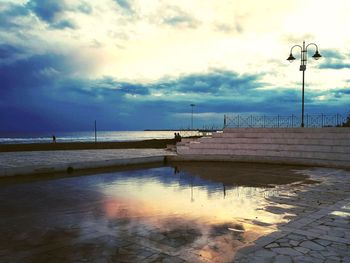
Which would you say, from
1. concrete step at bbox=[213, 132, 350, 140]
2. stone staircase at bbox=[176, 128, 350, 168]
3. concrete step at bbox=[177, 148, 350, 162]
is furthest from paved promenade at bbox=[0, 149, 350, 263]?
concrete step at bbox=[213, 132, 350, 140]

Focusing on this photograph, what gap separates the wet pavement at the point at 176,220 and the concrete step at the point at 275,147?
509cm

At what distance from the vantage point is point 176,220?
666 centimetres

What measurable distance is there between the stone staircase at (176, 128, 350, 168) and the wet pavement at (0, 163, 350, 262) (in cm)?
485

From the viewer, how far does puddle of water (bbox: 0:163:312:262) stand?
5332 millimetres

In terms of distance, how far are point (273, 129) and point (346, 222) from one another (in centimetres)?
1461

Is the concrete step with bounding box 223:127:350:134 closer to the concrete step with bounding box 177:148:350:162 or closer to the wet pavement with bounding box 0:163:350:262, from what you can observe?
the concrete step with bounding box 177:148:350:162

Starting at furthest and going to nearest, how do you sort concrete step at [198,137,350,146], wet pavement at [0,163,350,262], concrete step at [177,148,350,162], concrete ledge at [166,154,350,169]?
concrete step at [198,137,350,146] < concrete step at [177,148,350,162] < concrete ledge at [166,154,350,169] < wet pavement at [0,163,350,262]

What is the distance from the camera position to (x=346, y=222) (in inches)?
246

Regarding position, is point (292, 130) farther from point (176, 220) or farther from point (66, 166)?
point (176, 220)

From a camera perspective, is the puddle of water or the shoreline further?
the shoreline

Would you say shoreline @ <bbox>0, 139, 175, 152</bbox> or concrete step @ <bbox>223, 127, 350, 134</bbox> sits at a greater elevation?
→ concrete step @ <bbox>223, 127, 350, 134</bbox>

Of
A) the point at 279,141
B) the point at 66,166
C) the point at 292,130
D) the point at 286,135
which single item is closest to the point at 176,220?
the point at 66,166

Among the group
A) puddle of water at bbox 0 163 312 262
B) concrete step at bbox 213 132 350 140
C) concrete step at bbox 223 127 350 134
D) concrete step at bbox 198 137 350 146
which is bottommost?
puddle of water at bbox 0 163 312 262

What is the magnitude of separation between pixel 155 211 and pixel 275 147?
507 inches
